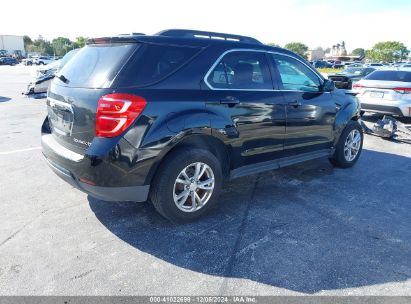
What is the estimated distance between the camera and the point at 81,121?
2.99m

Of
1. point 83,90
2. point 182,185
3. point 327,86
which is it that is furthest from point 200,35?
point 327,86

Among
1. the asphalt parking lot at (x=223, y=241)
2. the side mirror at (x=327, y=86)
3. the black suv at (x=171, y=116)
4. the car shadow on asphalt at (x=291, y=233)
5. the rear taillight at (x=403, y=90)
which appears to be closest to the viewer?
the asphalt parking lot at (x=223, y=241)

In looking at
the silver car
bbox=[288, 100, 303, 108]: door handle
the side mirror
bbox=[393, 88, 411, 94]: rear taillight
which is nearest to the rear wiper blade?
bbox=[288, 100, 303, 108]: door handle

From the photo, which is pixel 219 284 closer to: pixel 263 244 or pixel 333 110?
pixel 263 244

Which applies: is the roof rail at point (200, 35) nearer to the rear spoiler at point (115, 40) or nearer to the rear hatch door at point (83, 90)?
the rear spoiler at point (115, 40)

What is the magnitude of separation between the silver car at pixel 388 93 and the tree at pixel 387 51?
2504 inches

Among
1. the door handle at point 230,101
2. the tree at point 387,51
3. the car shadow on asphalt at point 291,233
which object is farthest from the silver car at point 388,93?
the tree at point 387,51

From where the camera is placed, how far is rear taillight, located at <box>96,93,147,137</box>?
9.27ft

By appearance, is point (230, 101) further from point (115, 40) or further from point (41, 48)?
point (41, 48)

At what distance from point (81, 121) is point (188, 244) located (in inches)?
58.1

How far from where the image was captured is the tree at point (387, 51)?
2509 inches

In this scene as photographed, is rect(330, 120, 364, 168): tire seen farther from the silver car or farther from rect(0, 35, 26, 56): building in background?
rect(0, 35, 26, 56): building in background

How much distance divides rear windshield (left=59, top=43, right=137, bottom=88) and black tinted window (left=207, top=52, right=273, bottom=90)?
89 centimetres

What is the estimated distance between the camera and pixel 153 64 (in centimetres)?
308
